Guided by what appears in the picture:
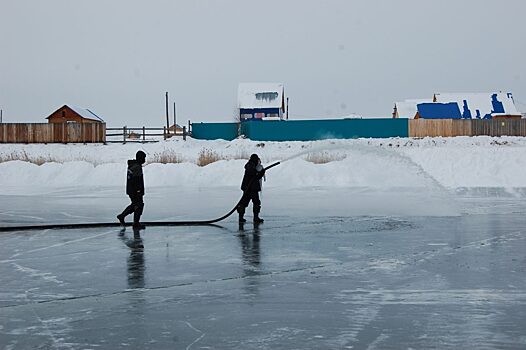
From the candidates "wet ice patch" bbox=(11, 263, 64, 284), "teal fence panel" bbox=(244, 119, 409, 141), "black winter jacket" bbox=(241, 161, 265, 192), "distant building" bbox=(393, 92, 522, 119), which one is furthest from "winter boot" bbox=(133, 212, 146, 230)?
"distant building" bbox=(393, 92, 522, 119)

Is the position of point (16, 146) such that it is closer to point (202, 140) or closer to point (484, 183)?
point (202, 140)

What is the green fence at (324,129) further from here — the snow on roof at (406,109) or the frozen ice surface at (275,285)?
the frozen ice surface at (275,285)

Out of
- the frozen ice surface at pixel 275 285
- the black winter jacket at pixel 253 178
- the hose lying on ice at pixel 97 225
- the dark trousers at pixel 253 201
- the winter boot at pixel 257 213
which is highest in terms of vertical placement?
the black winter jacket at pixel 253 178

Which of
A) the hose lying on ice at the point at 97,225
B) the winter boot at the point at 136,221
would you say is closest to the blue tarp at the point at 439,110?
the hose lying on ice at the point at 97,225

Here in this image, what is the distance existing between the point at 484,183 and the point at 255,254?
23.0 metres

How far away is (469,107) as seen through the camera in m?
77.9

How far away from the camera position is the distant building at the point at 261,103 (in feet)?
296

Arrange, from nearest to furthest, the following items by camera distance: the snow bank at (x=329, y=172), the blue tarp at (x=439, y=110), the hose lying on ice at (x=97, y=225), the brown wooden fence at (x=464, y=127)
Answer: the hose lying on ice at (x=97, y=225) → the snow bank at (x=329, y=172) → the brown wooden fence at (x=464, y=127) → the blue tarp at (x=439, y=110)

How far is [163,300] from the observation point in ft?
28.9

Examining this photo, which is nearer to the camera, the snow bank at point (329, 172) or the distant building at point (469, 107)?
the snow bank at point (329, 172)

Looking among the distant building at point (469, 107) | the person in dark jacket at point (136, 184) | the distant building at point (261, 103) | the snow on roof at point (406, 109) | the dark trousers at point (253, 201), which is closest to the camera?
the person in dark jacket at point (136, 184)

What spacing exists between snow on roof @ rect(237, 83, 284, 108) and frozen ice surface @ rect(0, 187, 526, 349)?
71.9 metres

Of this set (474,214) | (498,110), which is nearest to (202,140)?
(498,110)

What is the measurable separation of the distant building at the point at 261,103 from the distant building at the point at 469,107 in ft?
63.5
